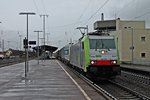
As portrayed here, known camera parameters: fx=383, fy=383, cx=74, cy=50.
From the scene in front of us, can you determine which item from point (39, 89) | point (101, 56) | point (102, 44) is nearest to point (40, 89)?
point (39, 89)

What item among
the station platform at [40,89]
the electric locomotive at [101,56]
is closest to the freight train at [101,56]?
the electric locomotive at [101,56]

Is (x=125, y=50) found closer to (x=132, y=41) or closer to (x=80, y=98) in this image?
(x=132, y=41)

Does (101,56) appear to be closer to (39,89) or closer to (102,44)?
(102,44)

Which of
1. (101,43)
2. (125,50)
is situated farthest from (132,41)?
(101,43)

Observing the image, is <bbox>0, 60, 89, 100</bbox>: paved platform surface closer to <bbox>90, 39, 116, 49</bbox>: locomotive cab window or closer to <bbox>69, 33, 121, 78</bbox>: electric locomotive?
<bbox>69, 33, 121, 78</bbox>: electric locomotive

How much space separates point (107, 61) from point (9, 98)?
10710mm

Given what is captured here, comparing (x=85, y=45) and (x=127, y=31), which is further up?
(x=127, y=31)

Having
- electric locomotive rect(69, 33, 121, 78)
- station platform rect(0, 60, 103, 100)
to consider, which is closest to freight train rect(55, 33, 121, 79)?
electric locomotive rect(69, 33, 121, 78)

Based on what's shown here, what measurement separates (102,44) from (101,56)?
3.80 feet

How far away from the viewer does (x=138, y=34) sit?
84.4 meters

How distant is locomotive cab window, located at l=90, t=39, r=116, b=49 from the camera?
995 inches

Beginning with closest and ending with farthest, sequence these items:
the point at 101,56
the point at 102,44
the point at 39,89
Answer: the point at 39,89, the point at 101,56, the point at 102,44

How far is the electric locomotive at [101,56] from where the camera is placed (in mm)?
24219

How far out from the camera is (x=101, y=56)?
80.6ft
